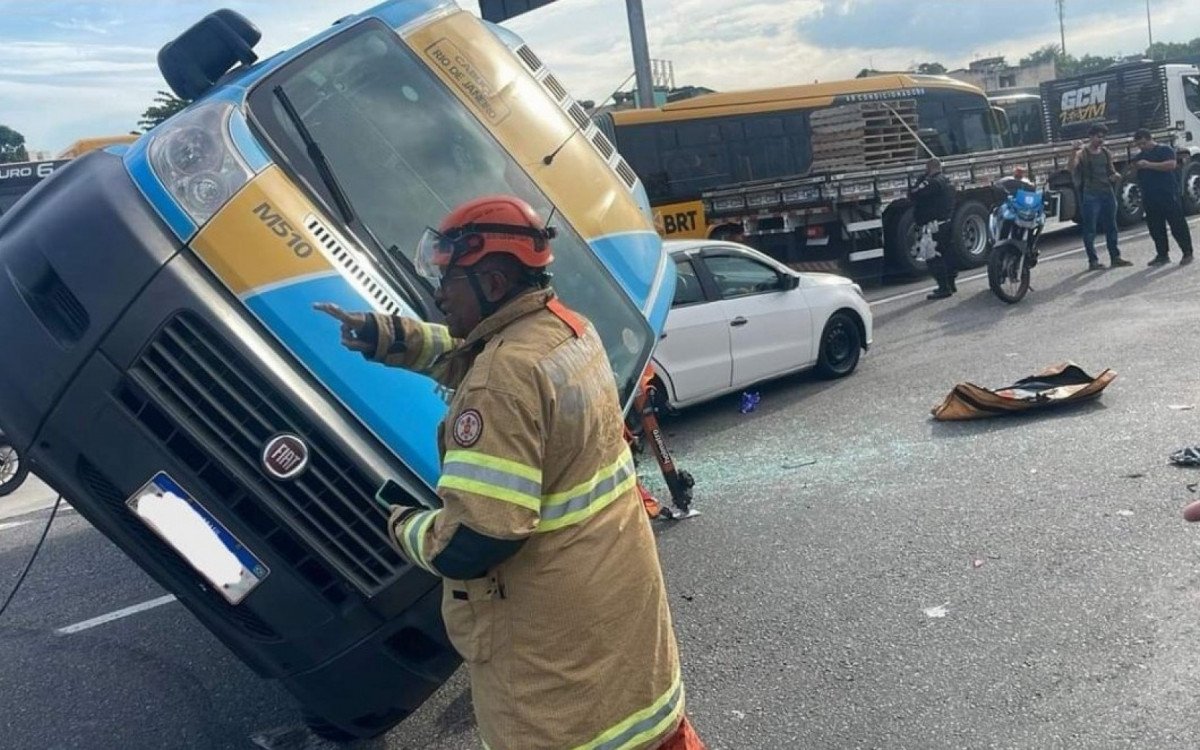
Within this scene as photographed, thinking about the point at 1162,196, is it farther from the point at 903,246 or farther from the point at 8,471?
the point at 8,471

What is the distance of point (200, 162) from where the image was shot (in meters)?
3.42

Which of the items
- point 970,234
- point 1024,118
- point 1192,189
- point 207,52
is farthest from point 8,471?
point 1024,118

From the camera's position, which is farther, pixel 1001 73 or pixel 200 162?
pixel 1001 73

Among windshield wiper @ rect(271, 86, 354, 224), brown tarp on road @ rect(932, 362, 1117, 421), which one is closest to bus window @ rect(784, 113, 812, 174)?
brown tarp on road @ rect(932, 362, 1117, 421)

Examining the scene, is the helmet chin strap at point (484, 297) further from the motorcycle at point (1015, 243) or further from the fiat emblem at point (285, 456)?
the motorcycle at point (1015, 243)

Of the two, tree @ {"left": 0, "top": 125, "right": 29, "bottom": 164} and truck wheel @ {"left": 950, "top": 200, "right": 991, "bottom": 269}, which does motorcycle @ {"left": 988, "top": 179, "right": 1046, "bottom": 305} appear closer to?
truck wheel @ {"left": 950, "top": 200, "right": 991, "bottom": 269}

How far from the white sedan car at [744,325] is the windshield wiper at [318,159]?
192 inches

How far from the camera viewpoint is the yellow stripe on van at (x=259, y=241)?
3260 mm

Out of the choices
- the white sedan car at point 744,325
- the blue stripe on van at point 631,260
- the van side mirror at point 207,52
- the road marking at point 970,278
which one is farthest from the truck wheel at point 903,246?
the van side mirror at point 207,52

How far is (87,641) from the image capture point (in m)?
5.31

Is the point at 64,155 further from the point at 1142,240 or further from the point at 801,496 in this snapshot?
the point at 1142,240

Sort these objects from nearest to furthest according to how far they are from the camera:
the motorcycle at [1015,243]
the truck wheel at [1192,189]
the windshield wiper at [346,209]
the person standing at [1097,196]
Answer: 1. the windshield wiper at [346,209]
2. the motorcycle at [1015,243]
3. the person standing at [1097,196]
4. the truck wheel at [1192,189]

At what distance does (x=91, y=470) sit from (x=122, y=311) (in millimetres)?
471

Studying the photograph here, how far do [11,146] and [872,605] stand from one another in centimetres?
3776
